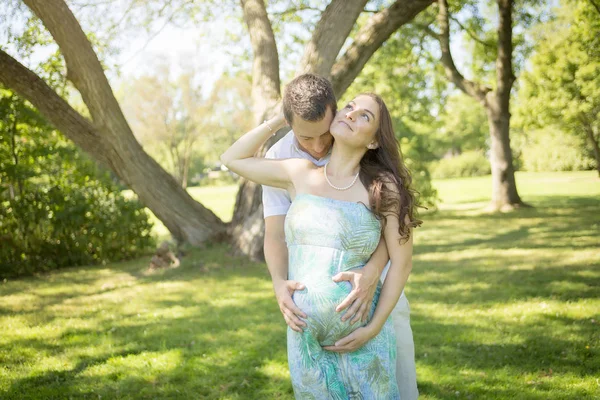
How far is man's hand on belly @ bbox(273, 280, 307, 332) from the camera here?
95.0 inches

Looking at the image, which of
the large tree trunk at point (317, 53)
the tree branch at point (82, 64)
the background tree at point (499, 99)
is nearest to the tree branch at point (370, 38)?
the large tree trunk at point (317, 53)

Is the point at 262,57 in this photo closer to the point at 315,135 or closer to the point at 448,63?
→ the point at 315,135

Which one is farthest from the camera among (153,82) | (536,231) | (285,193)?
(153,82)

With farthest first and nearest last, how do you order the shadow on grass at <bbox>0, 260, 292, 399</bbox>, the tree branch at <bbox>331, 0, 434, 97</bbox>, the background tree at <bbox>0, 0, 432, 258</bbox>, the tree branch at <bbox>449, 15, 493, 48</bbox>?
the tree branch at <bbox>449, 15, 493, 48</bbox> → the tree branch at <bbox>331, 0, 434, 97</bbox> → the background tree at <bbox>0, 0, 432, 258</bbox> → the shadow on grass at <bbox>0, 260, 292, 399</bbox>

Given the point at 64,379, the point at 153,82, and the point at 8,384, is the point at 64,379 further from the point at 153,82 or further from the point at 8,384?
the point at 153,82

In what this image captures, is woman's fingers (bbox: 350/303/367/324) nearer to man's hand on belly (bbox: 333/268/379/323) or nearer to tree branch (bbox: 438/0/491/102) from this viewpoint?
man's hand on belly (bbox: 333/268/379/323)

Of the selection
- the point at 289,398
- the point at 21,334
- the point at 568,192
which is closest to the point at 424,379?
the point at 289,398

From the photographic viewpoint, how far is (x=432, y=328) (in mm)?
6145

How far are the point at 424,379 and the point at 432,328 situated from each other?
56.8 inches

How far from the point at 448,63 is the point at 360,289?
56.4 ft

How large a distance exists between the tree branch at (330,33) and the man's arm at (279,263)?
663cm

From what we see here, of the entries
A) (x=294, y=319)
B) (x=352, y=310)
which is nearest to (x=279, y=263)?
(x=294, y=319)

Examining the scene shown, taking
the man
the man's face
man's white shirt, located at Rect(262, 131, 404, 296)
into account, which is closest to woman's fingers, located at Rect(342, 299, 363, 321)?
the man

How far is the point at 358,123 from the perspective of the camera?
260cm
